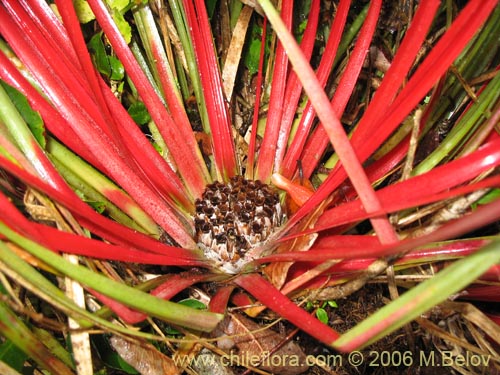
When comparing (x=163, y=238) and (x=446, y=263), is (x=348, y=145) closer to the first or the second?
(x=446, y=263)

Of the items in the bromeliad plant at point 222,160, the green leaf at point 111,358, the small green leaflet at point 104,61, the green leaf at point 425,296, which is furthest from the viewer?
the small green leaflet at point 104,61

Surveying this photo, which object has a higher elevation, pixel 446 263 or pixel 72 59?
pixel 72 59

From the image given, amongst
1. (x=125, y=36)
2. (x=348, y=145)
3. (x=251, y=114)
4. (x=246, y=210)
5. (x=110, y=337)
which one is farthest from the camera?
(x=251, y=114)

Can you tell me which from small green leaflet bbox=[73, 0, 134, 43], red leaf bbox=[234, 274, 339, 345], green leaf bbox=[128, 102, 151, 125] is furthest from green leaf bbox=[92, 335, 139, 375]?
small green leaflet bbox=[73, 0, 134, 43]

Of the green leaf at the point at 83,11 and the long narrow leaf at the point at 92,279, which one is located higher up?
the green leaf at the point at 83,11

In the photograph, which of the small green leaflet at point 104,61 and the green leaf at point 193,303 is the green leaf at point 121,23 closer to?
the small green leaflet at point 104,61

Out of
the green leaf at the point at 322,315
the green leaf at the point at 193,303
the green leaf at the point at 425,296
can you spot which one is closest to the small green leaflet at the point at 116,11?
the green leaf at the point at 193,303

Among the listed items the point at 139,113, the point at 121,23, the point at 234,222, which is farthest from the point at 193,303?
the point at 121,23

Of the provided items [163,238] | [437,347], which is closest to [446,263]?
[437,347]
